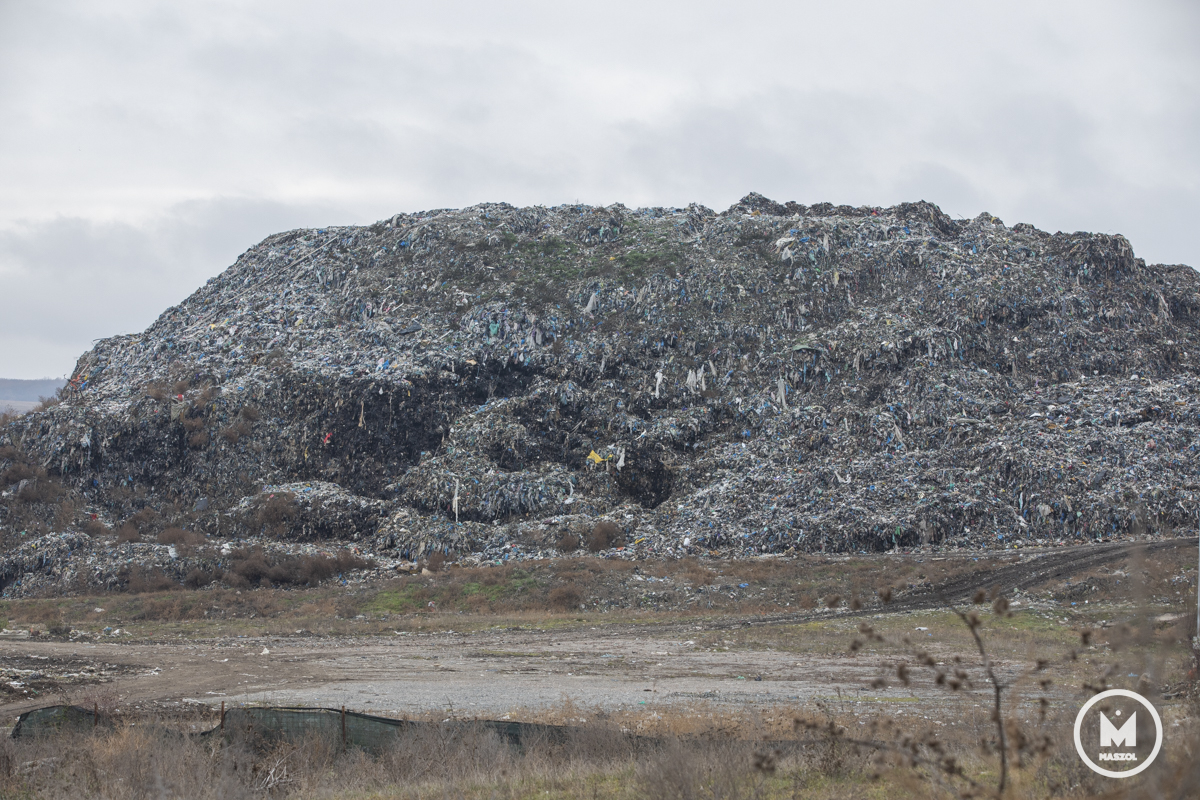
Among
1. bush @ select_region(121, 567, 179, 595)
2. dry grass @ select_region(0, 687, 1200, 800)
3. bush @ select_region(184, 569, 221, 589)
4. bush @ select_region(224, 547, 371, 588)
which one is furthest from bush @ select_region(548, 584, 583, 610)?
dry grass @ select_region(0, 687, 1200, 800)

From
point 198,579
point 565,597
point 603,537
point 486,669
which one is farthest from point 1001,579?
point 198,579

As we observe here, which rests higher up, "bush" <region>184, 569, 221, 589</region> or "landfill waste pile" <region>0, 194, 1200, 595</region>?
"landfill waste pile" <region>0, 194, 1200, 595</region>

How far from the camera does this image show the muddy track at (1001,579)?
58.9 feet

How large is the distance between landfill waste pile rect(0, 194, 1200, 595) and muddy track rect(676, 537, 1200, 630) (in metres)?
→ 2.07

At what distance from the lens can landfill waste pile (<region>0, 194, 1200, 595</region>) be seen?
24.3m

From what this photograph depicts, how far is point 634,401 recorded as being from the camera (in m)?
30.9

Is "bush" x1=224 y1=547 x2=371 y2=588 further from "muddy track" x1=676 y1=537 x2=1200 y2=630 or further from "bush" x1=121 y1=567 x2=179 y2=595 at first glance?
"muddy track" x1=676 y1=537 x2=1200 y2=630

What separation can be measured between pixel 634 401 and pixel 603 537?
7.46 metres

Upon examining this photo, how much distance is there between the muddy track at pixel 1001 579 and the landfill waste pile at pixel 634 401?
2.07 metres

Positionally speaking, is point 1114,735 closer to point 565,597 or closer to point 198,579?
point 565,597

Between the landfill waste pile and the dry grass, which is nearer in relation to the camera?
the dry grass

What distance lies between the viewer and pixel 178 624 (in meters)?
19.2

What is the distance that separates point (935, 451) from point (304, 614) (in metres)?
19.8

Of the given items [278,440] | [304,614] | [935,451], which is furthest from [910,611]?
[278,440]
